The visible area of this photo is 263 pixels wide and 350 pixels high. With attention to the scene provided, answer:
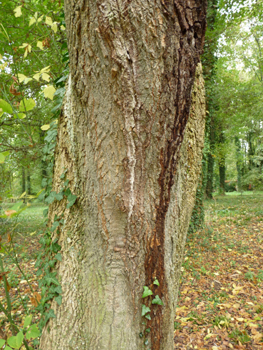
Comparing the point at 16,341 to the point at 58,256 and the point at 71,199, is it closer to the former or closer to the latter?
the point at 58,256

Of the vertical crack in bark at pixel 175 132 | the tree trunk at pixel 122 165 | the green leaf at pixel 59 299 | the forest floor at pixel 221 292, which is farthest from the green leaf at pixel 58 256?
the forest floor at pixel 221 292

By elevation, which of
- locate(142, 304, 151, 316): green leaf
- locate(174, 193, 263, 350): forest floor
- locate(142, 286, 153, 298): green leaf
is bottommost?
locate(174, 193, 263, 350): forest floor

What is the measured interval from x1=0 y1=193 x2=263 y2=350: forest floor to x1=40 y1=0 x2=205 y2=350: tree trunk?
433mm

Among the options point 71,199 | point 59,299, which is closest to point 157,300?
point 59,299

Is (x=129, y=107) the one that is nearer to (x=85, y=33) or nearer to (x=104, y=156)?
(x=104, y=156)

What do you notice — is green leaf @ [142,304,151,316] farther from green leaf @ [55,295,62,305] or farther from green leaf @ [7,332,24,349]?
green leaf @ [7,332,24,349]

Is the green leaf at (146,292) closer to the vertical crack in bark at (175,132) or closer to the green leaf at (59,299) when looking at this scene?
the vertical crack in bark at (175,132)

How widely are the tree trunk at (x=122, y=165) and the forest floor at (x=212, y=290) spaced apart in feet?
1.42

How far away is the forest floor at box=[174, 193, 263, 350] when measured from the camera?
2783 mm

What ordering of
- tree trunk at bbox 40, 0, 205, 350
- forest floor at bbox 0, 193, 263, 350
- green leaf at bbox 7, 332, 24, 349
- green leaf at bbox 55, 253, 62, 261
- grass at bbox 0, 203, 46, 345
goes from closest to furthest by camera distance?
tree trunk at bbox 40, 0, 205, 350, green leaf at bbox 7, 332, 24, 349, green leaf at bbox 55, 253, 62, 261, grass at bbox 0, 203, 46, 345, forest floor at bbox 0, 193, 263, 350

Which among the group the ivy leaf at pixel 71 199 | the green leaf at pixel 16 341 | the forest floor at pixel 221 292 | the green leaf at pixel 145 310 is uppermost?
the ivy leaf at pixel 71 199

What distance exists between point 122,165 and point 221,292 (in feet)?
12.0

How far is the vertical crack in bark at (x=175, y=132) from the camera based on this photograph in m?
1.13

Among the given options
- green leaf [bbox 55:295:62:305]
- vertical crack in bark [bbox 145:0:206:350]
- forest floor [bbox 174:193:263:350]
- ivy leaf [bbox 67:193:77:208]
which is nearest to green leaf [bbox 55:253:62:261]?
green leaf [bbox 55:295:62:305]
